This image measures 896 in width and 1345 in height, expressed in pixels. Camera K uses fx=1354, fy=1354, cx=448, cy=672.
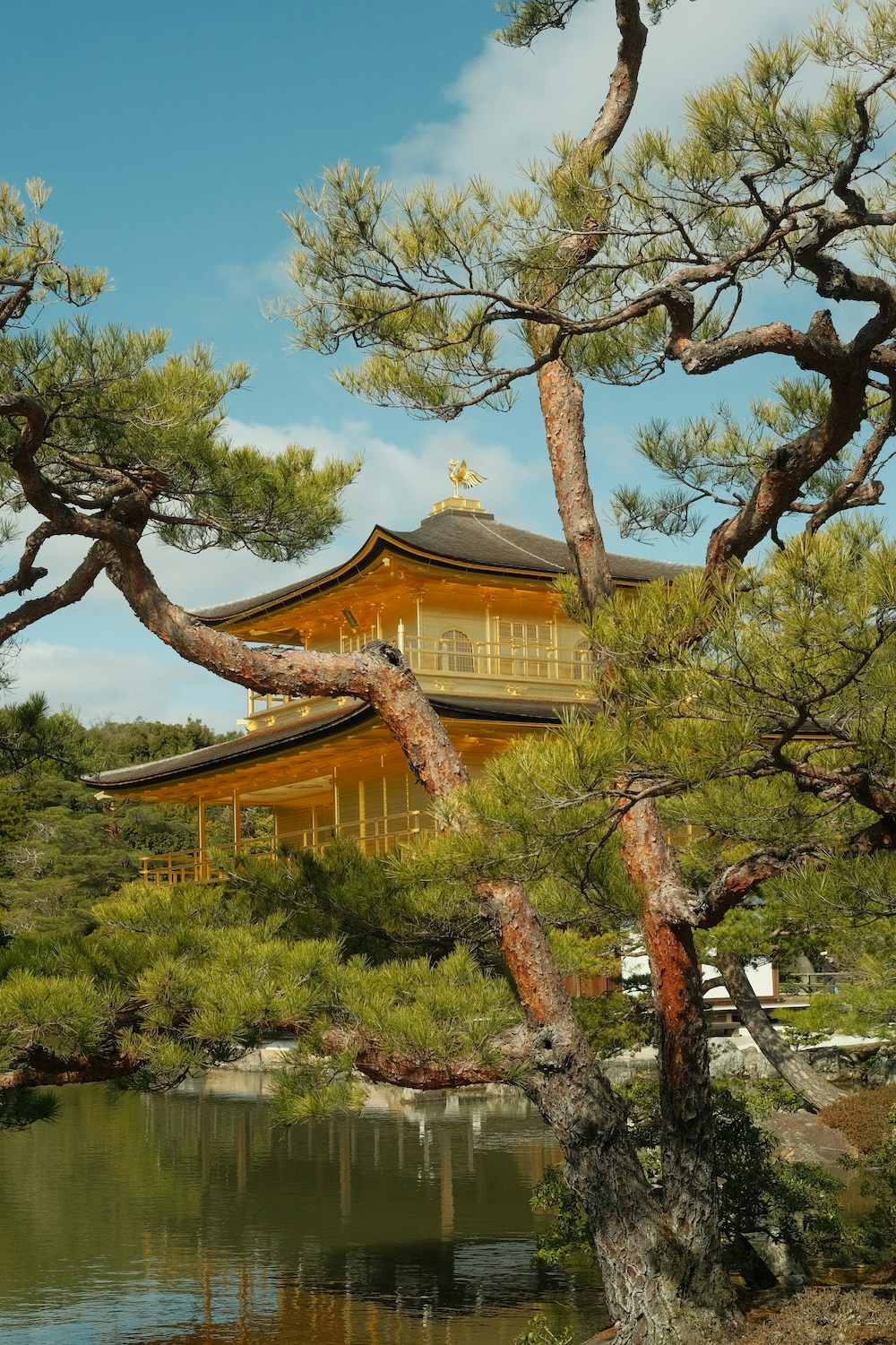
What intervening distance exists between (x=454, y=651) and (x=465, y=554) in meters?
1.28

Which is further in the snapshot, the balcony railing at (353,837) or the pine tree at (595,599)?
the balcony railing at (353,837)

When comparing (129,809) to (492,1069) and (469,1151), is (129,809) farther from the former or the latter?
(492,1069)

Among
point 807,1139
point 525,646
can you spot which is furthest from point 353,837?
point 807,1139

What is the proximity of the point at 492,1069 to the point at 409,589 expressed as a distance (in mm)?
13140

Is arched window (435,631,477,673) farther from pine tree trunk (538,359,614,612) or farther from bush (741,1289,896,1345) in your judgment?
bush (741,1289,896,1345)

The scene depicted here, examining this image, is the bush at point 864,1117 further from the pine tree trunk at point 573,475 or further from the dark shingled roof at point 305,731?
the pine tree trunk at point 573,475

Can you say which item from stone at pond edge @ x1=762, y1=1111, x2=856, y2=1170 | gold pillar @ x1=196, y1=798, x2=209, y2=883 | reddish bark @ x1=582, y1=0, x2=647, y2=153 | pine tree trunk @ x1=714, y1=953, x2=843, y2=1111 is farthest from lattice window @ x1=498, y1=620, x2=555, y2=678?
reddish bark @ x1=582, y1=0, x2=647, y2=153

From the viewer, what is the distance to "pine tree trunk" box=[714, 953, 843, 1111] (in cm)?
1164

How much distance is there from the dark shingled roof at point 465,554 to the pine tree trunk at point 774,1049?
6.12 meters

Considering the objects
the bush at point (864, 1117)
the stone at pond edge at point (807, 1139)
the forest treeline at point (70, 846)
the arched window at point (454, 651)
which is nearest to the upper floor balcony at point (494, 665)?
the arched window at point (454, 651)

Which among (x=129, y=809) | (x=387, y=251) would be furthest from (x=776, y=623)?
(x=129, y=809)

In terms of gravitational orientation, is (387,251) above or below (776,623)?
above

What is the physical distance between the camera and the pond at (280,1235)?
22.5ft

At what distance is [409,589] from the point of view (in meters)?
17.8
